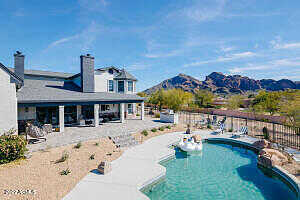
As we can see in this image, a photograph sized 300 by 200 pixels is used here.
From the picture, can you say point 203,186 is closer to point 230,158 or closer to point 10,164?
point 230,158

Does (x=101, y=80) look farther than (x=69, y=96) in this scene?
Yes

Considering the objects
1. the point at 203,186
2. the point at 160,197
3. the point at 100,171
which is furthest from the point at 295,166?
the point at 100,171

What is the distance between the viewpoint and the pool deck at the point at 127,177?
6.41 m

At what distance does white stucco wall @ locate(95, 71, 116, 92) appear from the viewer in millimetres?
22078

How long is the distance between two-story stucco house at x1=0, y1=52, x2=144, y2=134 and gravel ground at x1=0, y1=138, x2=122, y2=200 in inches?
198

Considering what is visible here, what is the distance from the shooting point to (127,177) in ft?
25.6

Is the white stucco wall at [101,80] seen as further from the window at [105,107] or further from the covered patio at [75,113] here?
the covered patio at [75,113]

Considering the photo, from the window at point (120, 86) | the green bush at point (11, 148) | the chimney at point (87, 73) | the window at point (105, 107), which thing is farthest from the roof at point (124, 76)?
the green bush at point (11, 148)

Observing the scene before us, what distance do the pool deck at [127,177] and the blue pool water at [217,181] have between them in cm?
63

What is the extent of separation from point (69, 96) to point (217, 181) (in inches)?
611

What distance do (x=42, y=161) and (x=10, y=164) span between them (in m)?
1.42

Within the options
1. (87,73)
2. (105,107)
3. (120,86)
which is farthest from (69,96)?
(120,86)

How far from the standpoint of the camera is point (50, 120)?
18.0 metres

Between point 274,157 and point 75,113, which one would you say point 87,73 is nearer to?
point 75,113
